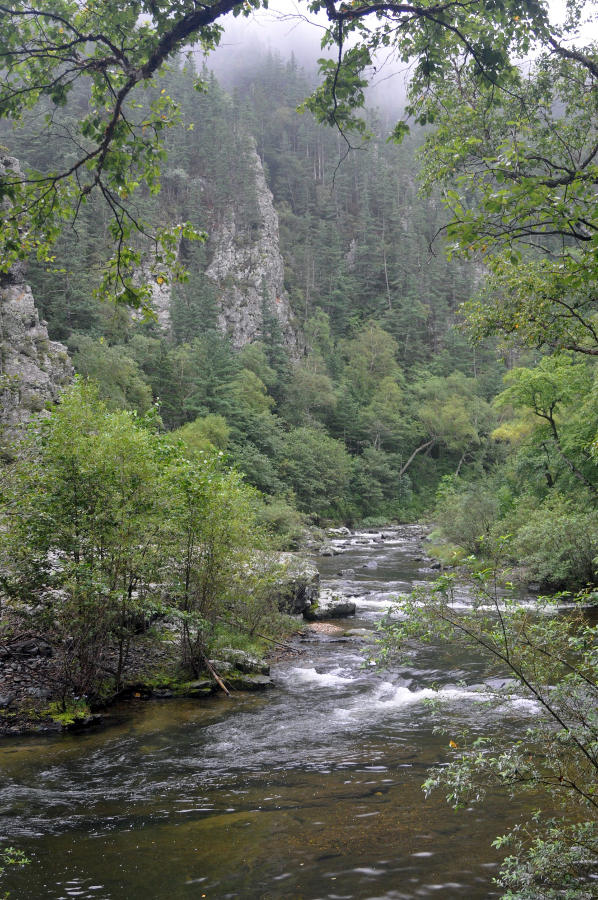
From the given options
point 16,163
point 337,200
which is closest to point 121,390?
point 16,163

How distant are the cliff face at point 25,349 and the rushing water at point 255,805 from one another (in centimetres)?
1959

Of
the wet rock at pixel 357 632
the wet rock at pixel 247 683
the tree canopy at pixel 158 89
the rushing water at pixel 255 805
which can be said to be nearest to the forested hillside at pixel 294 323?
the wet rock at pixel 357 632

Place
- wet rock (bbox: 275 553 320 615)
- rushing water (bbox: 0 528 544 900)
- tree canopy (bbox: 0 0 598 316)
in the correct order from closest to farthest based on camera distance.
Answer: tree canopy (bbox: 0 0 598 316)
rushing water (bbox: 0 528 544 900)
wet rock (bbox: 275 553 320 615)

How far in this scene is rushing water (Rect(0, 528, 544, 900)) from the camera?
4516 mm

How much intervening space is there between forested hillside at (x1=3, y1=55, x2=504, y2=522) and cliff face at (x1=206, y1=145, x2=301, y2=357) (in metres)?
0.23

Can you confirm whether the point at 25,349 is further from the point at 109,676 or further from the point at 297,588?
the point at 109,676

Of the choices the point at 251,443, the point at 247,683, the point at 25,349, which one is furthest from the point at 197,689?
the point at 251,443

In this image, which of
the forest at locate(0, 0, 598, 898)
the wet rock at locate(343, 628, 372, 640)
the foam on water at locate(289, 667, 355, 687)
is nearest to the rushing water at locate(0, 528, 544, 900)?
the foam on water at locate(289, 667, 355, 687)

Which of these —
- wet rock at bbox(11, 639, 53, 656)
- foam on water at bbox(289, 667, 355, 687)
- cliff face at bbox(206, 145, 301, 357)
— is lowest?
foam on water at bbox(289, 667, 355, 687)

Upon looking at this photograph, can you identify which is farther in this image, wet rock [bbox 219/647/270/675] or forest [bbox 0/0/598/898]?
wet rock [bbox 219/647/270/675]

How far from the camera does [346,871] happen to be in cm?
459

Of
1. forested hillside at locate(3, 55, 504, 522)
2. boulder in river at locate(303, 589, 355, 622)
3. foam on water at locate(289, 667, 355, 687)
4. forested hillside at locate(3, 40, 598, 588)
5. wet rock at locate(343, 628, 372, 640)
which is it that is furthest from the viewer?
forested hillside at locate(3, 55, 504, 522)

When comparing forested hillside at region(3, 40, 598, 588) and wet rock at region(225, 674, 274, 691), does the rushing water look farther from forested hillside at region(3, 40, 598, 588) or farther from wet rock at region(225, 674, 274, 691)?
forested hillside at region(3, 40, 598, 588)

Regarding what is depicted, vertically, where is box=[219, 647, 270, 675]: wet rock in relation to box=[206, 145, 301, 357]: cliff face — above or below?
below
